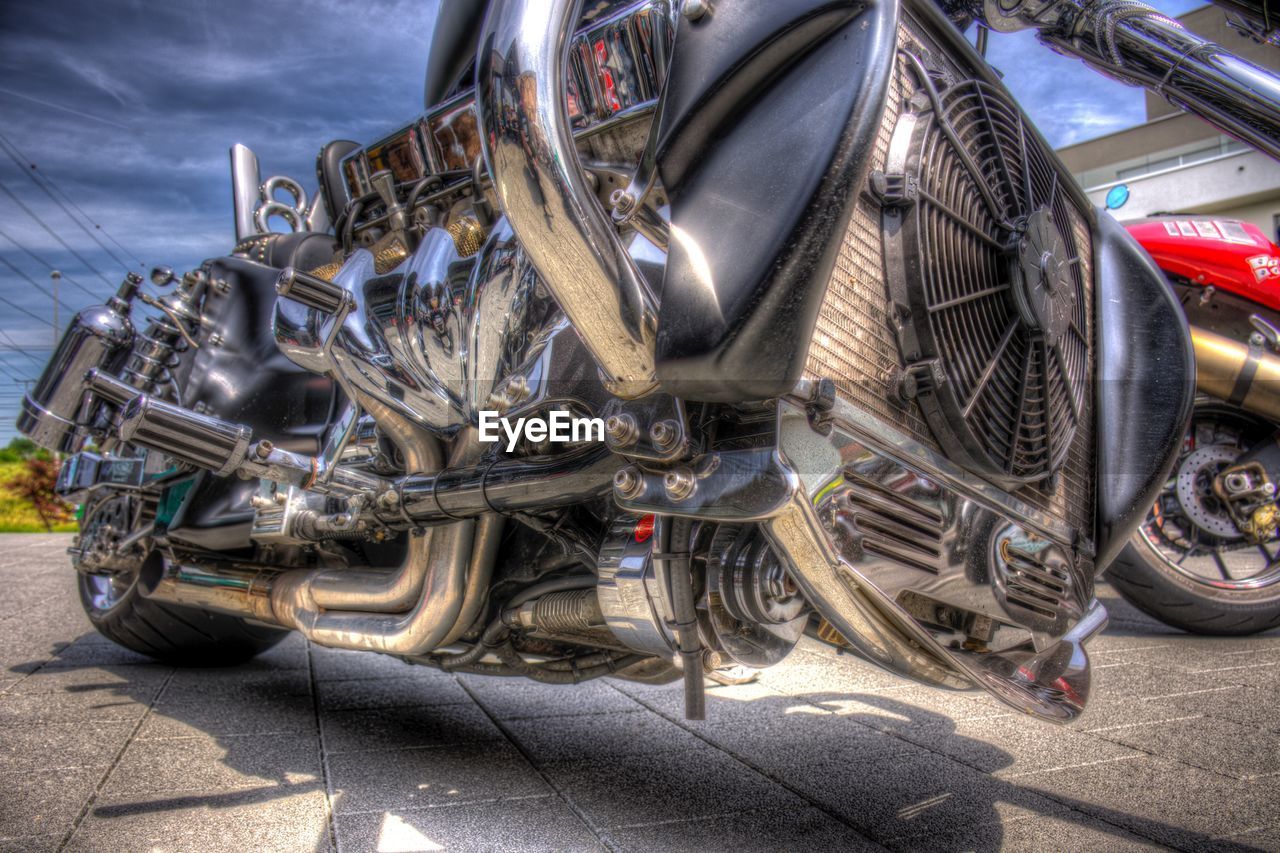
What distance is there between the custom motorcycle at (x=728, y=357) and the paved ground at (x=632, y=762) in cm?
27

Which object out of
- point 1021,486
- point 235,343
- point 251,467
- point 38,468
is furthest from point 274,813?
point 38,468

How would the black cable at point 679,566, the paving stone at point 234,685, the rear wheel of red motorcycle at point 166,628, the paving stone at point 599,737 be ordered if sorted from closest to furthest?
the black cable at point 679,566
the paving stone at point 599,737
the paving stone at point 234,685
the rear wheel of red motorcycle at point 166,628

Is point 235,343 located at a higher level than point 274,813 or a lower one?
higher

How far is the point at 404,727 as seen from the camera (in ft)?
7.52

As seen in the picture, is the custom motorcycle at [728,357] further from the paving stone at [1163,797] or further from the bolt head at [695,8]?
the paving stone at [1163,797]

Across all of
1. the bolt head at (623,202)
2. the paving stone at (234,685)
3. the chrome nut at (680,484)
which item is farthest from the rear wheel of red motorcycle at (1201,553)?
the paving stone at (234,685)

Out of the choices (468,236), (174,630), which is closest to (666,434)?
(468,236)

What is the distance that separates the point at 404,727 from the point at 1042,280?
1772 millimetres

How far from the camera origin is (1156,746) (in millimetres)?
1959

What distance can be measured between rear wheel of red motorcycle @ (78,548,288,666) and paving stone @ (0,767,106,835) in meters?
0.99

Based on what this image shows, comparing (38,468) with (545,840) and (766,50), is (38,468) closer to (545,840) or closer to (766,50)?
(545,840)

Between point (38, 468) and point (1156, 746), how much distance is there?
24.9ft

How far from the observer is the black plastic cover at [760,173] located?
0.96 metres

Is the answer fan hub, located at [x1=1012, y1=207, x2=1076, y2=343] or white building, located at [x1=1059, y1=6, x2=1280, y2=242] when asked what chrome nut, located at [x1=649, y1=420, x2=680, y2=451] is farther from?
white building, located at [x1=1059, y1=6, x2=1280, y2=242]
